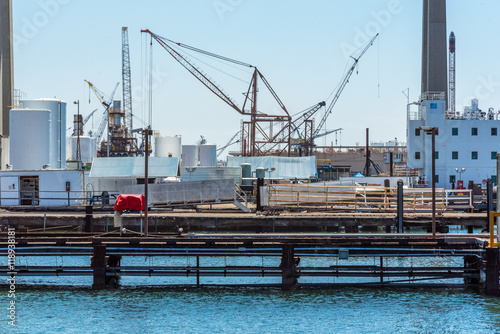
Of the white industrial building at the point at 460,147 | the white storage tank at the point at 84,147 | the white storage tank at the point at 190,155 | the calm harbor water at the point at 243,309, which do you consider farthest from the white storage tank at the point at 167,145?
the calm harbor water at the point at 243,309

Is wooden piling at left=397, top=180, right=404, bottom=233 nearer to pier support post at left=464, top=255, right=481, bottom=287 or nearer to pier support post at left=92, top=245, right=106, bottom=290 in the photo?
pier support post at left=464, top=255, right=481, bottom=287

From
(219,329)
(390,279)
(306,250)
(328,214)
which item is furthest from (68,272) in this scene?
(328,214)

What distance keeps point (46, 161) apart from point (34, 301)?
4320 centimetres

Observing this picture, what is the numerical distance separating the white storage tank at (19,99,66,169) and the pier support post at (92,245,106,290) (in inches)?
1808

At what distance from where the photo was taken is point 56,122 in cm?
7888

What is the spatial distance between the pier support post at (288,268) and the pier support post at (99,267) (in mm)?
7917

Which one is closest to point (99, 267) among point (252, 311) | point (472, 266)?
point (252, 311)

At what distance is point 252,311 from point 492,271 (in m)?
10.4

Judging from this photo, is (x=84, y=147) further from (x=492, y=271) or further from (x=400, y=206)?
(x=492, y=271)

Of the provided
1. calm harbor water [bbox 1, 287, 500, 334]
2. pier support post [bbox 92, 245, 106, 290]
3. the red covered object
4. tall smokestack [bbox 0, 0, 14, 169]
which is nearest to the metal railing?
the red covered object

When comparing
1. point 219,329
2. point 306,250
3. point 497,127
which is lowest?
point 219,329

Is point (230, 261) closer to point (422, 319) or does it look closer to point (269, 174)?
point (422, 319)

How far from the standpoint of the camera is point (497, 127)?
8531 cm

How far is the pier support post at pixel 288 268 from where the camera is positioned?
104 feet
